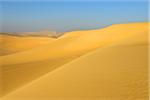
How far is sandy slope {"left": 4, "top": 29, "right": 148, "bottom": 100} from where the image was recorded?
10.0 meters

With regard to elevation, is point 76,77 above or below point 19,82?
above

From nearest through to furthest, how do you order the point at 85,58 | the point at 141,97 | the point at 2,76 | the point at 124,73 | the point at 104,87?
the point at 141,97 → the point at 104,87 → the point at 124,73 → the point at 85,58 → the point at 2,76

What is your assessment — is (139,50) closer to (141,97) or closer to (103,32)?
(141,97)

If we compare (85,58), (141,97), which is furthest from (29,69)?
(141,97)

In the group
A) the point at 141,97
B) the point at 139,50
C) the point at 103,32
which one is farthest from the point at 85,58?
the point at 103,32

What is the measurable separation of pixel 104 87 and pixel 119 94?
918mm

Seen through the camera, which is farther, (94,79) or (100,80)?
(94,79)

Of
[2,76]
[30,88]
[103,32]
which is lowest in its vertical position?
[103,32]

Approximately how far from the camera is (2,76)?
16.6m

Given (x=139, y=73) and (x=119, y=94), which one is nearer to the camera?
(x=119, y=94)

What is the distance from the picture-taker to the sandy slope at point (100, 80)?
10.0 m

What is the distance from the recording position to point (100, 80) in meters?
11.3

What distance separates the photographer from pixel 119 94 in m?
9.77

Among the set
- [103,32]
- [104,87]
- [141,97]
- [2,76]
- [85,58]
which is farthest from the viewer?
[103,32]
